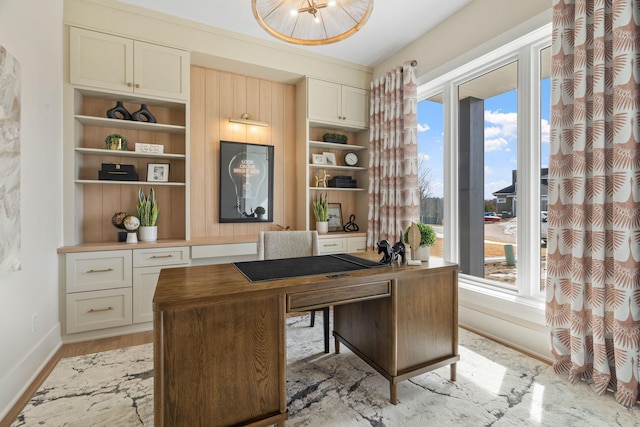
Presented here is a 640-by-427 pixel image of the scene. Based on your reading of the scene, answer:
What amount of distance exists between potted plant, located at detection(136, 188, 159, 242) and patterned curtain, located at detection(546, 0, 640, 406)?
3.27m

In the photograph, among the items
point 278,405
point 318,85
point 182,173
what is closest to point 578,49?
point 318,85

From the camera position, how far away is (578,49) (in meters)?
1.93

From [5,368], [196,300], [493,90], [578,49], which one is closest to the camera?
[196,300]

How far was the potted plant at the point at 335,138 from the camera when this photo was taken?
389cm

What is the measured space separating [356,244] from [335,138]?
1.36 meters

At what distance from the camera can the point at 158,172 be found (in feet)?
10.2

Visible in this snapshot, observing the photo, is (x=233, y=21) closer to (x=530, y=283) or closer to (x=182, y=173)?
(x=182, y=173)

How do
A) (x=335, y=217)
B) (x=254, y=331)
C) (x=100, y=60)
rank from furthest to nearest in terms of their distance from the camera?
(x=335, y=217), (x=100, y=60), (x=254, y=331)

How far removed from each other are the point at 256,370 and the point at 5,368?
1478 mm

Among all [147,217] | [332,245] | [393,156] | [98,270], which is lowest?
[98,270]

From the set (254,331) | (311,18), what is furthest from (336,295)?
(311,18)

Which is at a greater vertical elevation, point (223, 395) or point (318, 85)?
point (318, 85)

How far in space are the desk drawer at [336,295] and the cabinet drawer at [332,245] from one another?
Answer: 1.82 metres

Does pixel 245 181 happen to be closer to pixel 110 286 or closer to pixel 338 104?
pixel 338 104
